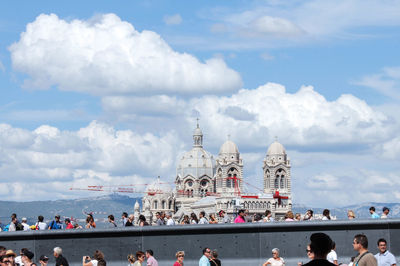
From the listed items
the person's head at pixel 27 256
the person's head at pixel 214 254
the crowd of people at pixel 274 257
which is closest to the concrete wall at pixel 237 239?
the crowd of people at pixel 274 257

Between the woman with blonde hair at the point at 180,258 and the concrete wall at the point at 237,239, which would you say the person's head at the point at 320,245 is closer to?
the woman with blonde hair at the point at 180,258

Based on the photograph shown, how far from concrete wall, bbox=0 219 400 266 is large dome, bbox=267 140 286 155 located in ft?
551

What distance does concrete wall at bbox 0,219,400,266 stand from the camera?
19.7m

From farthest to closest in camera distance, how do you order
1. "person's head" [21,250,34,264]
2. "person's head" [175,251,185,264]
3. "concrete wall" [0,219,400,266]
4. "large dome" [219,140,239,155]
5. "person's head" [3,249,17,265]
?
"large dome" [219,140,239,155] → "concrete wall" [0,219,400,266] → "person's head" [175,251,185,264] → "person's head" [21,250,34,264] → "person's head" [3,249,17,265]

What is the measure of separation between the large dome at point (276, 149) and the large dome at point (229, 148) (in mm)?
7689

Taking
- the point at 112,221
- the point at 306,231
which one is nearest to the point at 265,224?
the point at 306,231

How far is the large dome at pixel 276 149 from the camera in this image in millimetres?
187250

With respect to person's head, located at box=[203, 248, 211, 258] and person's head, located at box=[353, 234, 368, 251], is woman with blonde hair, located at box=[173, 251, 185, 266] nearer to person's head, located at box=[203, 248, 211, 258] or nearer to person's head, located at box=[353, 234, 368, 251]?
person's head, located at box=[203, 248, 211, 258]

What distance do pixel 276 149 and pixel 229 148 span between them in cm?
1055

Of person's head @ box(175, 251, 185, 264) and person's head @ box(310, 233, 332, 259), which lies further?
person's head @ box(175, 251, 185, 264)

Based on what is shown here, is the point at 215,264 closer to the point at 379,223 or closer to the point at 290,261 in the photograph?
the point at 290,261

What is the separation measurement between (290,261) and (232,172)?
16898cm

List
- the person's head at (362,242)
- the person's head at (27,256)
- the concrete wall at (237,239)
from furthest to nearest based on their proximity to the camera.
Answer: the concrete wall at (237,239) < the person's head at (27,256) < the person's head at (362,242)

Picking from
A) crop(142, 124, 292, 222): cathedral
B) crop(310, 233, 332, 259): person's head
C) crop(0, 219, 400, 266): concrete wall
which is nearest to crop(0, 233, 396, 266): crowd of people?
crop(310, 233, 332, 259): person's head
